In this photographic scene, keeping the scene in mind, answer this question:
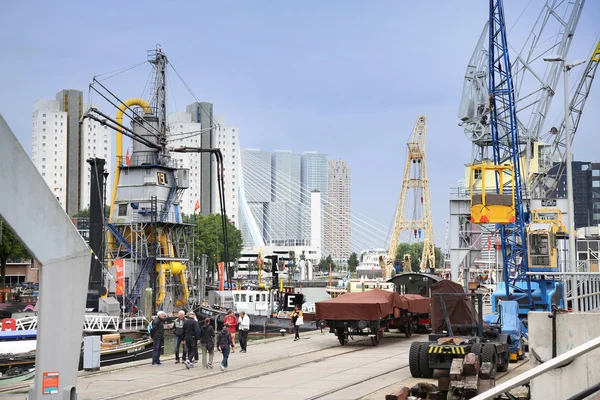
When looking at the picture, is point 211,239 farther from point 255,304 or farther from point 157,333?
point 157,333

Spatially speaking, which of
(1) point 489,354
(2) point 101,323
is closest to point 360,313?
(1) point 489,354

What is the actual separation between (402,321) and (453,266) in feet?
125

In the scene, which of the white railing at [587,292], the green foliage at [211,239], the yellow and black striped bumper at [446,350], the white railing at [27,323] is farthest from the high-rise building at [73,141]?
the white railing at [587,292]

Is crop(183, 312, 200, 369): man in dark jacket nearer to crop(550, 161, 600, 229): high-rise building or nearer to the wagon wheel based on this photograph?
the wagon wheel

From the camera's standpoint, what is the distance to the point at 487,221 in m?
38.2

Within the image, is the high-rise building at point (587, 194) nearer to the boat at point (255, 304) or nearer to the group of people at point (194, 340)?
the boat at point (255, 304)

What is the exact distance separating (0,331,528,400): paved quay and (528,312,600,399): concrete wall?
6.11 m

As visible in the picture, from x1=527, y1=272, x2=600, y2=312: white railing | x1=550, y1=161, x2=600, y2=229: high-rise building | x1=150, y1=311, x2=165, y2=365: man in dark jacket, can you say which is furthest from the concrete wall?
x1=550, y1=161, x2=600, y2=229: high-rise building

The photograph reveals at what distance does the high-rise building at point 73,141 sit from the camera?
188m

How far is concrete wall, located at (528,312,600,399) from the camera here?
40.4 feet

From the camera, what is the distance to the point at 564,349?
14.0 m

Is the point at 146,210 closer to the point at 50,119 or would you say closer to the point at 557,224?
the point at 557,224

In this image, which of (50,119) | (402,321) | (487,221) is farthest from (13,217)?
(50,119)

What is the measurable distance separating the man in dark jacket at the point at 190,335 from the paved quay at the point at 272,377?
0.49 m
